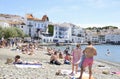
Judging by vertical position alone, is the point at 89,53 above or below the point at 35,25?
below

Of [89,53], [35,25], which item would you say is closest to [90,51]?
[89,53]

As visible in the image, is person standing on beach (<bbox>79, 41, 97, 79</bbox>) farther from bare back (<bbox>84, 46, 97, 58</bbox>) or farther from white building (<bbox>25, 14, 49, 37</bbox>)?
white building (<bbox>25, 14, 49, 37</bbox>)

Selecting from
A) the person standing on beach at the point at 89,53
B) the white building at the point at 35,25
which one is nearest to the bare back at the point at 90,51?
the person standing on beach at the point at 89,53

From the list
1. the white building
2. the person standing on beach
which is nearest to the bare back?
the person standing on beach

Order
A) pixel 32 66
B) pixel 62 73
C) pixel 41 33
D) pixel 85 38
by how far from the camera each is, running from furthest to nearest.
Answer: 1. pixel 85 38
2. pixel 41 33
3. pixel 32 66
4. pixel 62 73

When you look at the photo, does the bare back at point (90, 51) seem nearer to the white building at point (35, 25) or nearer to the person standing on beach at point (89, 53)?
the person standing on beach at point (89, 53)

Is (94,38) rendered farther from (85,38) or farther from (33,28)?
(33,28)

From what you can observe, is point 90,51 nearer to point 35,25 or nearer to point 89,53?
point 89,53

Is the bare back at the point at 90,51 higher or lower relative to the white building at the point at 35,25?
lower

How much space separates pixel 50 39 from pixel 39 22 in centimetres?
740

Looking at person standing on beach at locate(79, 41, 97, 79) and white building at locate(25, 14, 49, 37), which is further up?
white building at locate(25, 14, 49, 37)

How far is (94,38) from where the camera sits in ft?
565

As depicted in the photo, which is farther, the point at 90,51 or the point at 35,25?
the point at 35,25

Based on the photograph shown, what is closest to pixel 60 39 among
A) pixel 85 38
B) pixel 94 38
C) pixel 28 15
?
pixel 28 15
